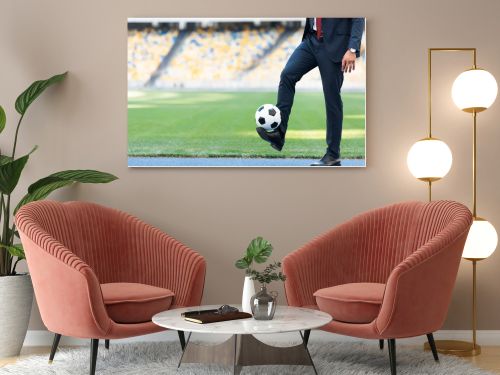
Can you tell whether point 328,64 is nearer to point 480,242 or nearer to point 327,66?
point 327,66

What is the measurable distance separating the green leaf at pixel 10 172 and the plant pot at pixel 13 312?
0.52m

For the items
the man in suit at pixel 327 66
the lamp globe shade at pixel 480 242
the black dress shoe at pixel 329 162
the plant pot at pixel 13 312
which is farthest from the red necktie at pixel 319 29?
the plant pot at pixel 13 312

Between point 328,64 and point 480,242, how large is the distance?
4.75 ft

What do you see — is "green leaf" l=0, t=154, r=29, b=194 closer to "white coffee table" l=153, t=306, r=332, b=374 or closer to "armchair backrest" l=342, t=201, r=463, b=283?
"white coffee table" l=153, t=306, r=332, b=374

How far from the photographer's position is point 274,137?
427 centimetres

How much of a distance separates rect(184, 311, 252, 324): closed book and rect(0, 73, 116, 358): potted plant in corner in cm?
131

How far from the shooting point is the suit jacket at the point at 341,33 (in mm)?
4246

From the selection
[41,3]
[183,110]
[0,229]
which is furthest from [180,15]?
[0,229]

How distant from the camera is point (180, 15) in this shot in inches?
168

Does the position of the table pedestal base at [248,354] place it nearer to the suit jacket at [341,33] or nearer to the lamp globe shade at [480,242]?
the lamp globe shade at [480,242]

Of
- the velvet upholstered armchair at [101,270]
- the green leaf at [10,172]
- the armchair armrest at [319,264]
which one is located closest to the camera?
the velvet upholstered armchair at [101,270]

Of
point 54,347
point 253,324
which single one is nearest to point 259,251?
point 253,324

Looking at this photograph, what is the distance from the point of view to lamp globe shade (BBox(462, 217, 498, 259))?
3906 millimetres

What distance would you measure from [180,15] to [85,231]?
1.51 m
